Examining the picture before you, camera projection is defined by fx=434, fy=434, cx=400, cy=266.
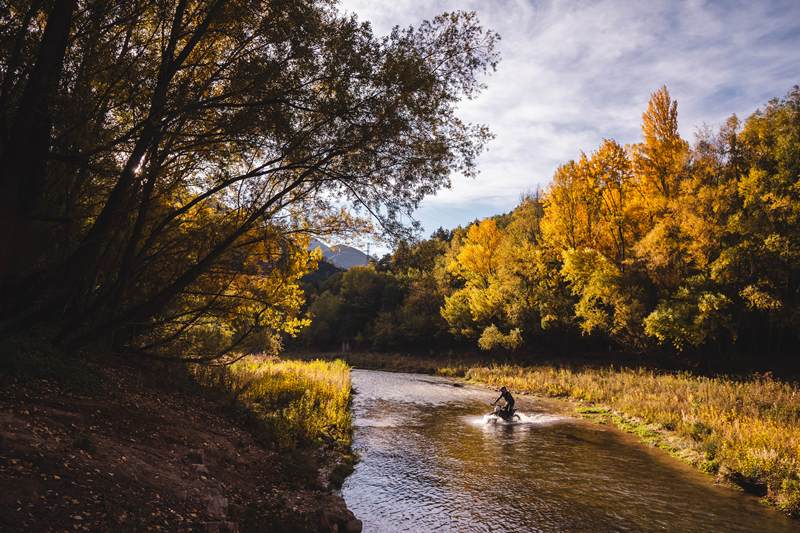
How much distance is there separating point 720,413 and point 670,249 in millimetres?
12165

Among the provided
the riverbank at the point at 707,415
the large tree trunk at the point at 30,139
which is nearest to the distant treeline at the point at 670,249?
the riverbank at the point at 707,415

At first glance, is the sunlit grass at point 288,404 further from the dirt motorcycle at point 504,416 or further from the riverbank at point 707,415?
the riverbank at point 707,415

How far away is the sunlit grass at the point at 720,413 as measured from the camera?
36.1 feet

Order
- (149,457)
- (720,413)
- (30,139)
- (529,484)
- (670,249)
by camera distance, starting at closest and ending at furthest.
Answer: (30,139), (149,457), (529,484), (720,413), (670,249)

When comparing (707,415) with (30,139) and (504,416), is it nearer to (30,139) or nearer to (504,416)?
(504,416)

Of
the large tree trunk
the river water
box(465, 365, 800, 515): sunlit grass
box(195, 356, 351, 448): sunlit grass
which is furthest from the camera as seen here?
box(195, 356, 351, 448): sunlit grass

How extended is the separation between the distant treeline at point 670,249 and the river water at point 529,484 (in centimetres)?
1168

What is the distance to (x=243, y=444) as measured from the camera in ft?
33.6

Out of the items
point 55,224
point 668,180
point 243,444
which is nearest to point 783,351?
point 668,180

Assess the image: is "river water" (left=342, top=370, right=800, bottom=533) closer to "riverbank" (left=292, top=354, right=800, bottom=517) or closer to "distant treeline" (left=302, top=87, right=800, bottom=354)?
"riverbank" (left=292, top=354, right=800, bottom=517)

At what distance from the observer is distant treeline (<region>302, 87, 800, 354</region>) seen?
23.3 m

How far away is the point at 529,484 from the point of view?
11.1m

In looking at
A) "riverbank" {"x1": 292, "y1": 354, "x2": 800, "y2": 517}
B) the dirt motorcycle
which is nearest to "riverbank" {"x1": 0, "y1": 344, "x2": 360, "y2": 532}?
the dirt motorcycle

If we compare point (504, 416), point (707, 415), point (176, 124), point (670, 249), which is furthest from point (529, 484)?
point (670, 249)
